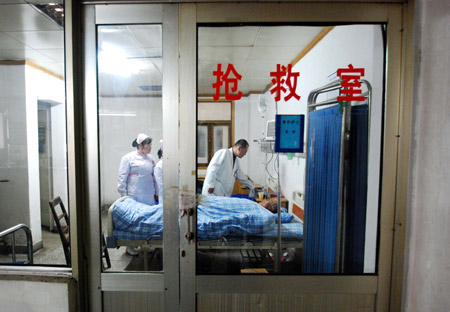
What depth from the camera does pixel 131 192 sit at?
5.81ft

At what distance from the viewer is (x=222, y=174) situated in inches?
54.2

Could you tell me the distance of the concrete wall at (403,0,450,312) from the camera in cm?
103

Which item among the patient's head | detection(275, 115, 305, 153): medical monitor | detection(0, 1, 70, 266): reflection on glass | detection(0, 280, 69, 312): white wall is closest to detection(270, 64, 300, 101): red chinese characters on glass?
detection(275, 115, 305, 153): medical monitor

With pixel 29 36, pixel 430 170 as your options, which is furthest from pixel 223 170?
pixel 29 36

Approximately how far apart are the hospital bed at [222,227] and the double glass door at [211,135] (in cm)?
13

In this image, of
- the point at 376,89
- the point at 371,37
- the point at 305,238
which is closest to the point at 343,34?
the point at 371,37

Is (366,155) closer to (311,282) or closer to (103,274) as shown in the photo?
(311,282)

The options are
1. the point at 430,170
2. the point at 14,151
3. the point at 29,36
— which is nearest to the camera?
the point at 430,170

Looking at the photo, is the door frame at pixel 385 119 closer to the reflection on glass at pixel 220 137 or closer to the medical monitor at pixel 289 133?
the reflection on glass at pixel 220 137

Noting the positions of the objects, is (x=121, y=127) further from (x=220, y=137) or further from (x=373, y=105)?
(x=373, y=105)

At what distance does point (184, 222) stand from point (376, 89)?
1.24 m

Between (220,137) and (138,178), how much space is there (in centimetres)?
69

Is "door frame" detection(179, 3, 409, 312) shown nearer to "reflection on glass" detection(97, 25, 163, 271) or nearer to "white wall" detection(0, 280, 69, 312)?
"reflection on glass" detection(97, 25, 163, 271)

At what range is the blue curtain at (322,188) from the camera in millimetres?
1480
